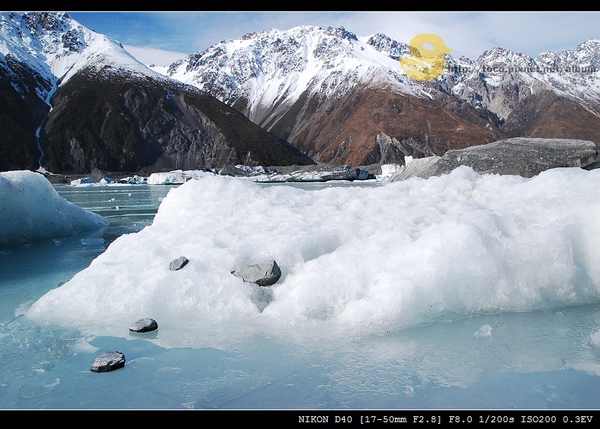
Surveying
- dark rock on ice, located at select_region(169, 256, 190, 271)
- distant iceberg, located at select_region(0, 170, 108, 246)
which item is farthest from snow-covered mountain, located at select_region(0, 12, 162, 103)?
dark rock on ice, located at select_region(169, 256, 190, 271)

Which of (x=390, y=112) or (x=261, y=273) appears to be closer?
(x=261, y=273)

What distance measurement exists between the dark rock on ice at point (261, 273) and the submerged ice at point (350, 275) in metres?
0.09

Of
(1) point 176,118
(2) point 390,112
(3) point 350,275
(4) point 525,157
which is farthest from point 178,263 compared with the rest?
(2) point 390,112

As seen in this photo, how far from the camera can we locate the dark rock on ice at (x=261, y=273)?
500cm

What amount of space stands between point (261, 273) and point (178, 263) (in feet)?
3.38

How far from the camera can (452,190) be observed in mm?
7395

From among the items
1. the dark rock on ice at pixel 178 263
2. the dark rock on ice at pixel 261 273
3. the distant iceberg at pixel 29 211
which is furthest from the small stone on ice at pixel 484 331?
the distant iceberg at pixel 29 211

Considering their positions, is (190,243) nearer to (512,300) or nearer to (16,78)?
(512,300)

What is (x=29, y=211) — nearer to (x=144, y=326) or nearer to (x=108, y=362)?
(x=144, y=326)

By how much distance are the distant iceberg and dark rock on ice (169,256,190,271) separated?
805cm

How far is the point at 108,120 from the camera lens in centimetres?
11519

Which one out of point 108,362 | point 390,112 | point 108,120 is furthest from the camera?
point 390,112

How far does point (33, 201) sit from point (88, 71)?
138 meters
